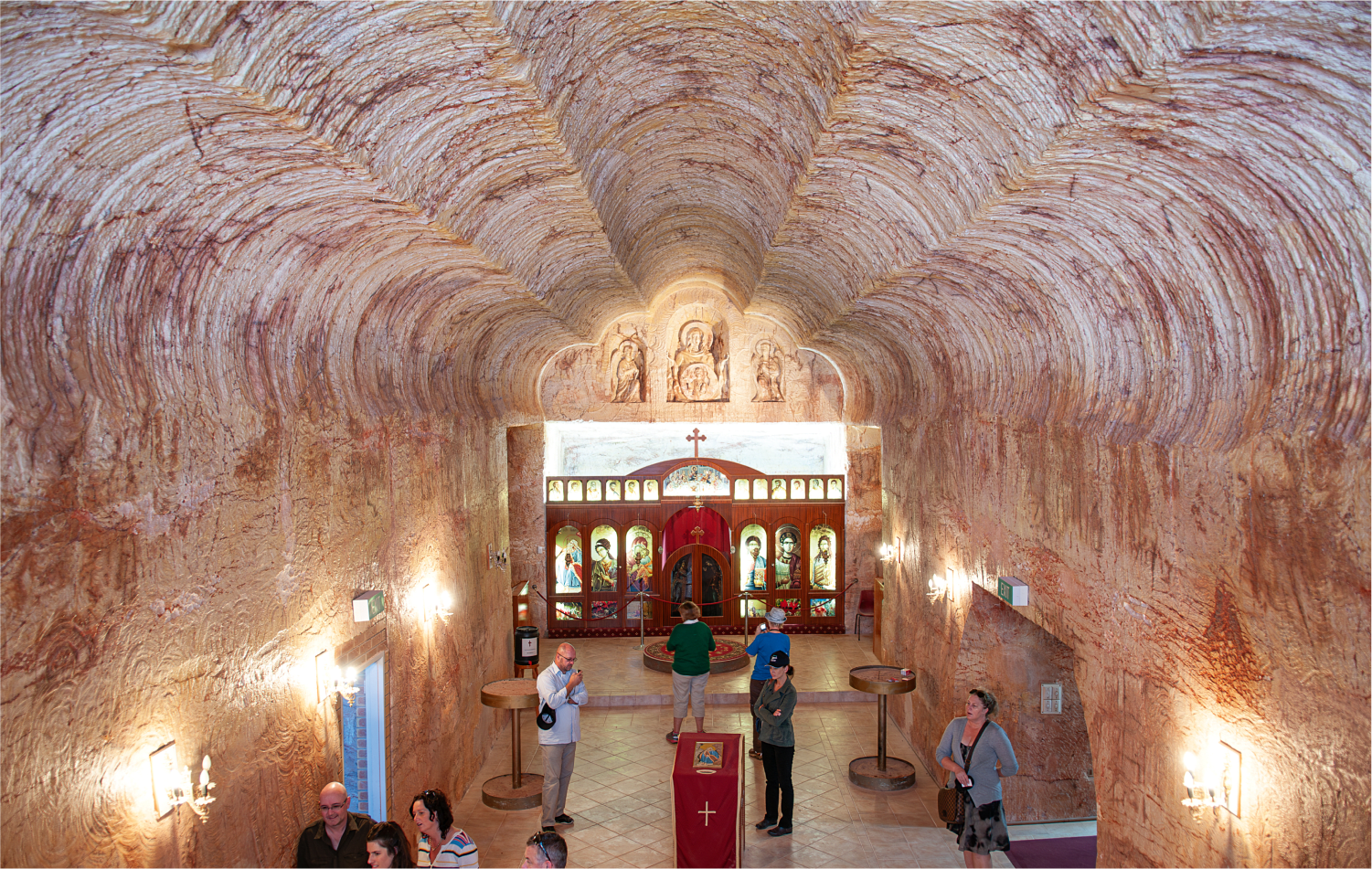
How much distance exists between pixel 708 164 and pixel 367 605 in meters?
3.88

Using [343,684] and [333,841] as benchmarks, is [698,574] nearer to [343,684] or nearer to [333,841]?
[343,684]

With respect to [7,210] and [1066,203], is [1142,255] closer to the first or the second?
[1066,203]

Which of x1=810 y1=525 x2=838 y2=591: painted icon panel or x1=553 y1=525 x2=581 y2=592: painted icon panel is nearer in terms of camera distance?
x1=553 y1=525 x2=581 y2=592: painted icon panel

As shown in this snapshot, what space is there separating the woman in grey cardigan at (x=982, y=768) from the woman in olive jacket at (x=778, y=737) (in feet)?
5.81

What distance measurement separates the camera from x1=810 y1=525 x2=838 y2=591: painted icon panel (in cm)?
1592

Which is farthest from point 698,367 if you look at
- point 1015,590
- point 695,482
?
point 1015,590

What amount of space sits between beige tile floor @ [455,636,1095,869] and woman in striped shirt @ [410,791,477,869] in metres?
2.54

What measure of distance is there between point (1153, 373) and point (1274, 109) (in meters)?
2.11

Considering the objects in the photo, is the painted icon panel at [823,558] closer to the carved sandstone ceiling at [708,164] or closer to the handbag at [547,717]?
the handbag at [547,717]

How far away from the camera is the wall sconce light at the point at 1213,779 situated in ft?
14.1

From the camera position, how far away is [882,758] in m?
9.59

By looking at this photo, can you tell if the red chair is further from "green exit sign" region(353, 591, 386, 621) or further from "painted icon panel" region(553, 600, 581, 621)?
"green exit sign" region(353, 591, 386, 621)

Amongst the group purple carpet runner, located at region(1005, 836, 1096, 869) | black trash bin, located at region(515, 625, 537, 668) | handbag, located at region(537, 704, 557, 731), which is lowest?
purple carpet runner, located at region(1005, 836, 1096, 869)

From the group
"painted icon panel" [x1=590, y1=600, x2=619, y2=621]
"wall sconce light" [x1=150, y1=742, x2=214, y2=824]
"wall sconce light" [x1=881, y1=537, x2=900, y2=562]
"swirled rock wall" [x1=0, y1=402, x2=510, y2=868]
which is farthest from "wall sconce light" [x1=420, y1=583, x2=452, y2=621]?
"painted icon panel" [x1=590, y1=600, x2=619, y2=621]
